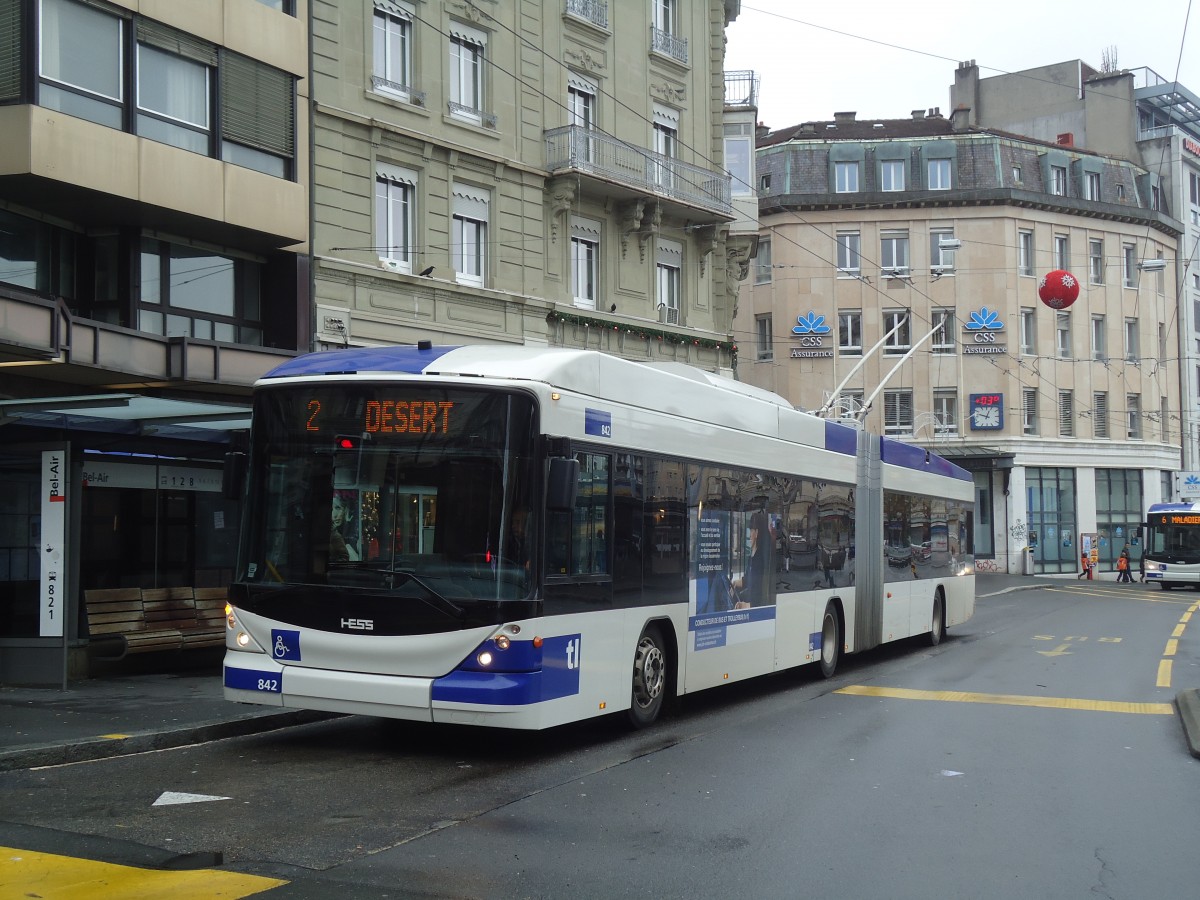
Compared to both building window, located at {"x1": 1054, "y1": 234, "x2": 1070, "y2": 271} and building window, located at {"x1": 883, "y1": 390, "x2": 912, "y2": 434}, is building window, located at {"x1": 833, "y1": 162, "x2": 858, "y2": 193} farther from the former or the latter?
building window, located at {"x1": 1054, "y1": 234, "x2": 1070, "y2": 271}

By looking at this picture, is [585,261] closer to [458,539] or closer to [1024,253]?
[458,539]

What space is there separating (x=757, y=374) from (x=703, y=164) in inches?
1089

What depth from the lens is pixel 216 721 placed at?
10922 mm

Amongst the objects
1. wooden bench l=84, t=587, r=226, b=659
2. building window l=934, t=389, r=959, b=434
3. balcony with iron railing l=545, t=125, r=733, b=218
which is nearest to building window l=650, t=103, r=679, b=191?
balcony with iron railing l=545, t=125, r=733, b=218

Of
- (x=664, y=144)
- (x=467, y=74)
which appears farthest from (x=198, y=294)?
(x=664, y=144)

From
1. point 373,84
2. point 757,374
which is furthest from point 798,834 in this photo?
point 757,374

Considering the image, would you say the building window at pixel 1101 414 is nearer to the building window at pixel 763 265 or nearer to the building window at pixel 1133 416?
the building window at pixel 1133 416

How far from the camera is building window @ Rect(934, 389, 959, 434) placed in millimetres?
55344

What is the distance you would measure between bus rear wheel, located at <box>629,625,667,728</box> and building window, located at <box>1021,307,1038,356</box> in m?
47.8

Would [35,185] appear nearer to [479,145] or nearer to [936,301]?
[479,145]

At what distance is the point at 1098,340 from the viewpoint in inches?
2307

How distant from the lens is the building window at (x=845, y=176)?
186 feet

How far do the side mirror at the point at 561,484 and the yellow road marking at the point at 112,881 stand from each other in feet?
12.2

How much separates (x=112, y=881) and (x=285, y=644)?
3.52 metres
